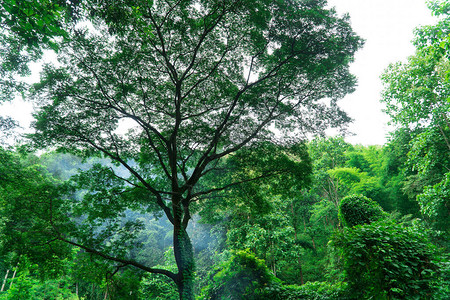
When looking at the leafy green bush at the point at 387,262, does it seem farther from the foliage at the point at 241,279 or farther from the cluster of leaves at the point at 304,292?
the foliage at the point at 241,279

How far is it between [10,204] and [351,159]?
16.3m

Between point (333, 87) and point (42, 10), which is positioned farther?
point (333, 87)

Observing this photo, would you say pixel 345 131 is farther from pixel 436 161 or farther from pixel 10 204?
pixel 10 204

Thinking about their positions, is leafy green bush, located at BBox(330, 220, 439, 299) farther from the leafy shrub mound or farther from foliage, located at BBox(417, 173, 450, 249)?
foliage, located at BBox(417, 173, 450, 249)

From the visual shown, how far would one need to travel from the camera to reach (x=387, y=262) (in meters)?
3.26

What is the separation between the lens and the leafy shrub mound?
581 centimetres

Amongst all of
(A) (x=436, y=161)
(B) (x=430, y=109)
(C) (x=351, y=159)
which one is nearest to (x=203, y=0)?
(A) (x=436, y=161)

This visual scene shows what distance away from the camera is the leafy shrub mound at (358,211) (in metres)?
5.81

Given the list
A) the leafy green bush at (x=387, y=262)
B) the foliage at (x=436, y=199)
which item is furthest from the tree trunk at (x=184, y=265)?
the foliage at (x=436, y=199)

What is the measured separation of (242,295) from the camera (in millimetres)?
6102

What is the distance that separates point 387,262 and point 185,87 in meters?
6.47

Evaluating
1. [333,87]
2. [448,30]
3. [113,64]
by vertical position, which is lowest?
[333,87]

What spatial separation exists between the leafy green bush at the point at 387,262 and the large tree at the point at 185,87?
141 inches

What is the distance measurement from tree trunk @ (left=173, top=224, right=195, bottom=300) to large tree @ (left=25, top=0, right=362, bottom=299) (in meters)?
0.03
